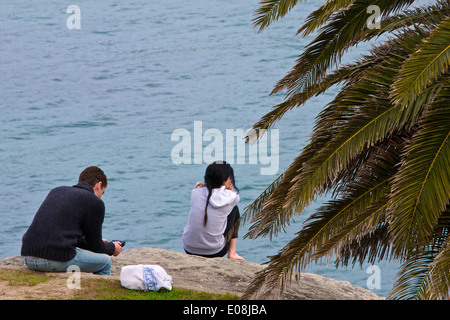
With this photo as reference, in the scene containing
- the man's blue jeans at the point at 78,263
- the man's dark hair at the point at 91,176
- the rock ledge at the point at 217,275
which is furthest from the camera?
the rock ledge at the point at 217,275

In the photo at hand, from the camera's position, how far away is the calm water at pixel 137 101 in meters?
15.0

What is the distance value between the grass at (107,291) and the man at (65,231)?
0.54 ft

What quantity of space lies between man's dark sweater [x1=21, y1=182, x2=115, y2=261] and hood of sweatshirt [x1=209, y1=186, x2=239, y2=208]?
179 centimetres

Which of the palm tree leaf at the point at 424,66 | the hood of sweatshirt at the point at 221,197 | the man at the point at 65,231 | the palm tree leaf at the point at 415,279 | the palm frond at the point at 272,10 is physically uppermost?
the palm frond at the point at 272,10

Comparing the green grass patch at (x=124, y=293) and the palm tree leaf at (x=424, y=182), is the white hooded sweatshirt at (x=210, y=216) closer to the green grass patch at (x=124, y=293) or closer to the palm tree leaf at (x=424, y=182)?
the green grass patch at (x=124, y=293)

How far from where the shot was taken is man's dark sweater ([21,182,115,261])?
662 centimetres

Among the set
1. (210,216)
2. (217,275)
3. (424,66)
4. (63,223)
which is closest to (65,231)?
(63,223)

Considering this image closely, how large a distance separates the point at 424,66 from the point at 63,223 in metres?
3.23

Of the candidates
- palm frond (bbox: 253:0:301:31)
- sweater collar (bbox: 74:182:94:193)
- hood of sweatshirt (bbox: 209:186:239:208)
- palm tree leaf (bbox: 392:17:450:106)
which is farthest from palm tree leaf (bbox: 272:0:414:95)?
sweater collar (bbox: 74:182:94:193)

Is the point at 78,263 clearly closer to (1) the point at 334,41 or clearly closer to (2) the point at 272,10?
(2) the point at 272,10

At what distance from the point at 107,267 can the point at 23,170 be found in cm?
995

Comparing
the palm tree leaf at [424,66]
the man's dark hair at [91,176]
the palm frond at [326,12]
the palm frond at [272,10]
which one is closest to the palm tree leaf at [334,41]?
the palm frond at [326,12]

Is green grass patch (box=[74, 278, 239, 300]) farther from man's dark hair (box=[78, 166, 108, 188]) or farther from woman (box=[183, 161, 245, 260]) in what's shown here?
woman (box=[183, 161, 245, 260])

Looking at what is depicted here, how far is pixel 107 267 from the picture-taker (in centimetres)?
716
